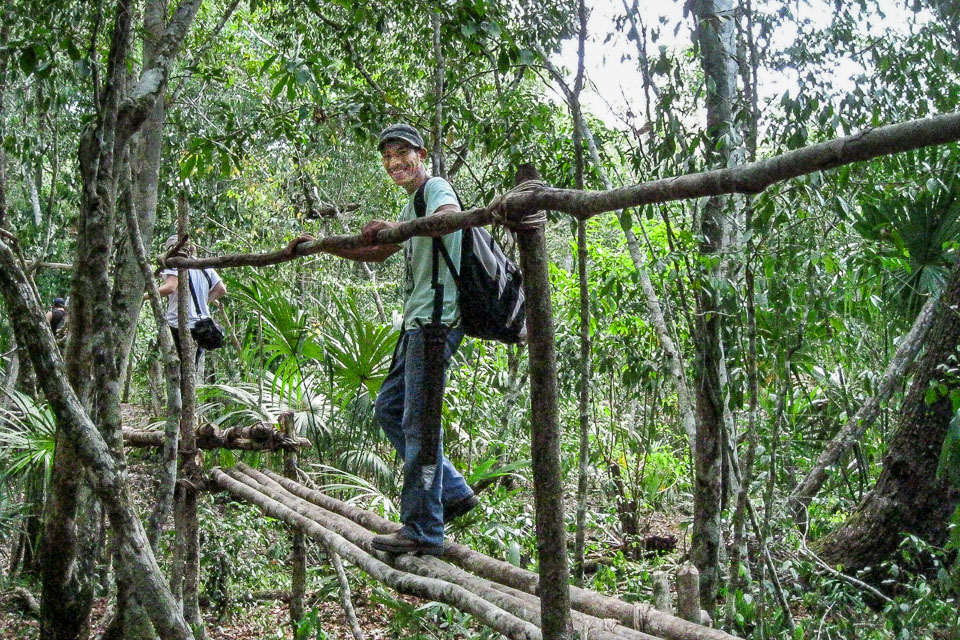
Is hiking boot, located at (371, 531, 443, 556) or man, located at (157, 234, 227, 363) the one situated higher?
man, located at (157, 234, 227, 363)

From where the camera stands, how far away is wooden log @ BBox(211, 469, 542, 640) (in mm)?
2254

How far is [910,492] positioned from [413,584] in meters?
3.60

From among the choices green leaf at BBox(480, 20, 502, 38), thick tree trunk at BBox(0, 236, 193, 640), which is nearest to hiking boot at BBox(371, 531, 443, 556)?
thick tree trunk at BBox(0, 236, 193, 640)

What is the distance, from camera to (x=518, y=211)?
6.12ft

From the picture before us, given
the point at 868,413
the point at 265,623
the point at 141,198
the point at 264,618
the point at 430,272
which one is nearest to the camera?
the point at 430,272

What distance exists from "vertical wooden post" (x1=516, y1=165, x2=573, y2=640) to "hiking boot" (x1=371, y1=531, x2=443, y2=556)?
3.34 feet

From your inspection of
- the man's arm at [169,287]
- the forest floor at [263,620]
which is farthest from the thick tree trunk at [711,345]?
the man's arm at [169,287]

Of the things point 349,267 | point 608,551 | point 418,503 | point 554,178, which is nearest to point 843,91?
point 554,178

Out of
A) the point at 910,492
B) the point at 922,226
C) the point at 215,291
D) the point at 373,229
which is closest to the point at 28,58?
the point at 373,229

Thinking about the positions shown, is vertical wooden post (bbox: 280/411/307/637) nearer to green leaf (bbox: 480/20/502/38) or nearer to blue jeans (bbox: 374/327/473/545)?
blue jeans (bbox: 374/327/473/545)

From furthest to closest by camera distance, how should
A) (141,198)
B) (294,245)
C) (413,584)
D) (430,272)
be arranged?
(141,198) < (294,245) < (430,272) < (413,584)

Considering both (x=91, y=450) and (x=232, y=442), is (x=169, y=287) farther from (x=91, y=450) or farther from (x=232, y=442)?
(x=91, y=450)

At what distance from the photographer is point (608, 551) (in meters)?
5.93

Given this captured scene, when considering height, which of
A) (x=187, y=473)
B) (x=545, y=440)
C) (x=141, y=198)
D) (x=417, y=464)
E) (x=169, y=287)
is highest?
(x=141, y=198)
